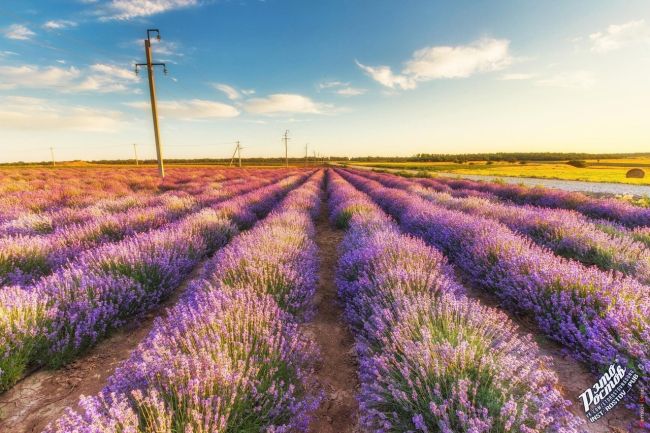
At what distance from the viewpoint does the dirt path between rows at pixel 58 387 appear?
184 centimetres

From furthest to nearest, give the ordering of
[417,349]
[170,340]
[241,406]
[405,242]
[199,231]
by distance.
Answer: [199,231] < [405,242] < [170,340] < [417,349] < [241,406]

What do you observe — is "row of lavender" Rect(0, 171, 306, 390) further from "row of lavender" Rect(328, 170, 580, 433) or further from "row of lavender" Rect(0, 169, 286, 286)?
"row of lavender" Rect(328, 170, 580, 433)

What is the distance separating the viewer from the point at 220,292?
2.33 m

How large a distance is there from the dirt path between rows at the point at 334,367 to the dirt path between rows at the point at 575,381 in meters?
1.27

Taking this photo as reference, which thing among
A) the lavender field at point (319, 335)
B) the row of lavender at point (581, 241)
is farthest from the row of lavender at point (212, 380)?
the row of lavender at point (581, 241)

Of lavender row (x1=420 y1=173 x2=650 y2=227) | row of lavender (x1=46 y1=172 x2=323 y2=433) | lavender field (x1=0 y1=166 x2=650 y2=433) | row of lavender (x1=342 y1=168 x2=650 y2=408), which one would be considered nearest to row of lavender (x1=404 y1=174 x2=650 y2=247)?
lavender row (x1=420 y1=173 x2=650 y2=227)

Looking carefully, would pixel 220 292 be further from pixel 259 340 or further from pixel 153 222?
pixel 153 222

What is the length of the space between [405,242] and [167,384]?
113 inches

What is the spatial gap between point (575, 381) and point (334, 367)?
1.78 m

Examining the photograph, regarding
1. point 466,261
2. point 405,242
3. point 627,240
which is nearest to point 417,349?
point 405,242

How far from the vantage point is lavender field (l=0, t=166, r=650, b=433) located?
1454 millimetres

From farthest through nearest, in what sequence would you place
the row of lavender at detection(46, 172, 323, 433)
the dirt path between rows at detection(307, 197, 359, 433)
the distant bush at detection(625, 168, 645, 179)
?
the distant bush at detection(625, 168, 645, 179), the dirt path between rows at detection(307, 197, 359, 433), the row of lavender at detection(46, 172, 323, 433)

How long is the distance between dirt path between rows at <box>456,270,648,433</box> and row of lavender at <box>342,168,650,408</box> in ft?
0.28

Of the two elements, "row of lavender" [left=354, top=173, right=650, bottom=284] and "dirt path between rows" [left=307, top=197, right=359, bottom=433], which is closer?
"dirt path between rows" [left=307, top=197, right=359, bottom=433]
